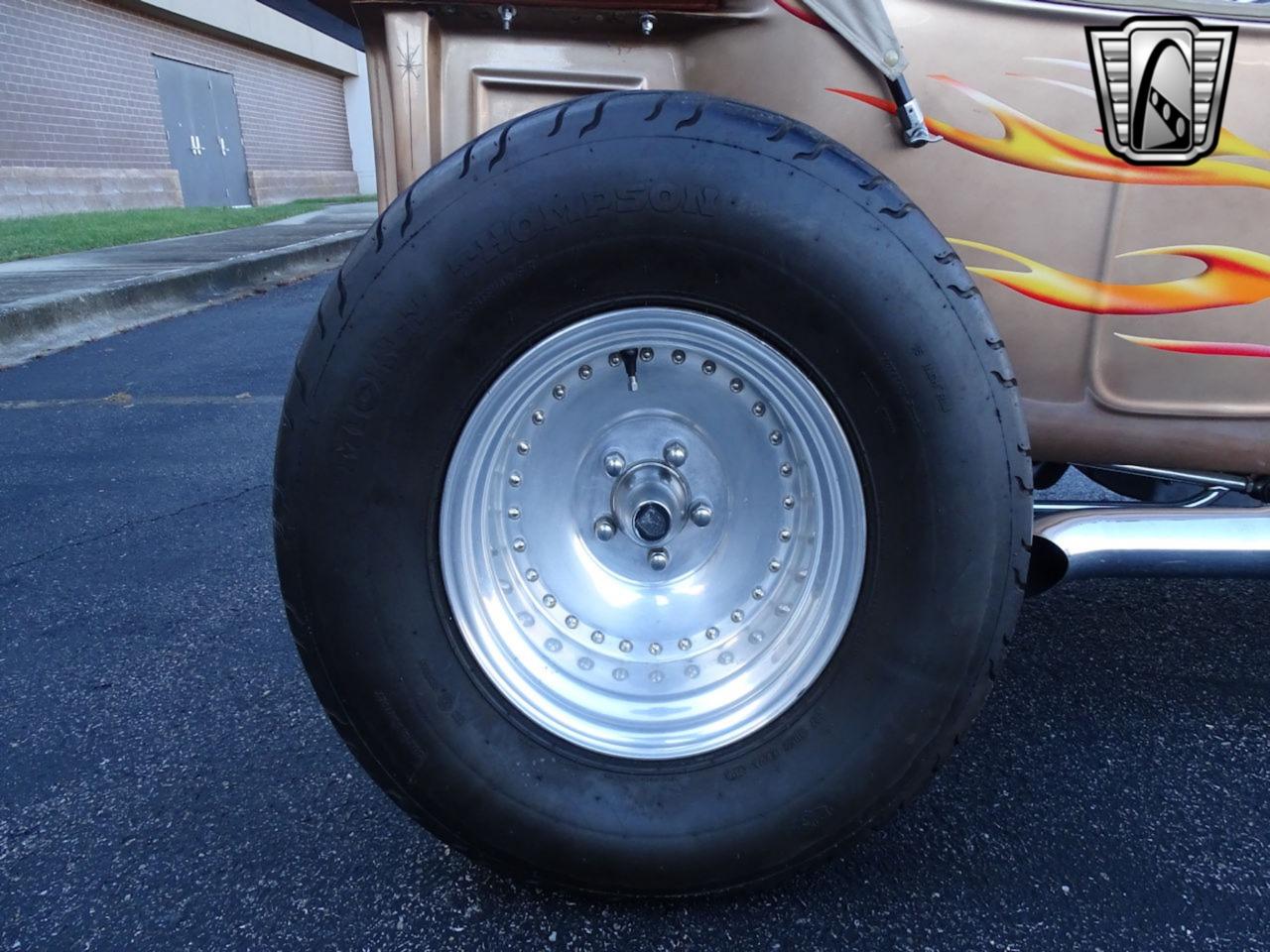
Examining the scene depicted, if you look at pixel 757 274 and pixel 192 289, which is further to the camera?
pixel 192 289

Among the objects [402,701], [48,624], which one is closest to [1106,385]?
[402,701]

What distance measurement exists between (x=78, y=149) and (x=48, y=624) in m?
16.0

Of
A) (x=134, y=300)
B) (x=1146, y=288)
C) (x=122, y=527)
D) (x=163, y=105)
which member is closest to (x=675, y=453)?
(x=1146, y=288)

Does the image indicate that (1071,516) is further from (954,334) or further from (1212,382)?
(954,334)

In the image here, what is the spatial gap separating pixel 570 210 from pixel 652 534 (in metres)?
0.57

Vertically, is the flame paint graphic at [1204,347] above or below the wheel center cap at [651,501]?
above

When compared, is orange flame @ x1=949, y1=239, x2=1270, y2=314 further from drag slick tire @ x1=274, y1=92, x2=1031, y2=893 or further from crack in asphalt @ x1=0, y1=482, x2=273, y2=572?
crack in asphalt @ x1=0, y1=482, x2=273, y2=572

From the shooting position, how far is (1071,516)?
1.69 m

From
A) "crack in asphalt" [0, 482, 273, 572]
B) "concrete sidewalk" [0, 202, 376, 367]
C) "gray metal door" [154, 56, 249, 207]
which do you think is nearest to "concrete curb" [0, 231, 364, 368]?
"concrete sidewalk" [0, 202, 376, 367]

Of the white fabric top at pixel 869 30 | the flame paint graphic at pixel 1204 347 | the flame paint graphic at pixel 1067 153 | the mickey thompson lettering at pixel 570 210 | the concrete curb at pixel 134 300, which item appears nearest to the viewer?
the mickey thompson lettering at pixel 570 210

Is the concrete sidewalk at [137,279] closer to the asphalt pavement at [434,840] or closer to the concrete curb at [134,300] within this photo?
the concrete curb at [134,300]

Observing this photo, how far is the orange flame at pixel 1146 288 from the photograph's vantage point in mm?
1649

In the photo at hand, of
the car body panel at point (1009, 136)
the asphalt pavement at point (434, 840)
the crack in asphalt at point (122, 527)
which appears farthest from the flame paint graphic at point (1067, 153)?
the crack in asphalt at point (122, 527)

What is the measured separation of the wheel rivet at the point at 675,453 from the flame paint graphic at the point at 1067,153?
65 cm
